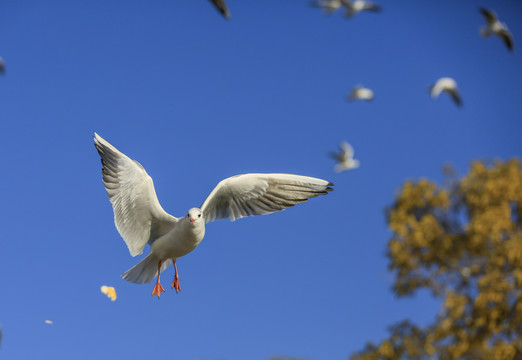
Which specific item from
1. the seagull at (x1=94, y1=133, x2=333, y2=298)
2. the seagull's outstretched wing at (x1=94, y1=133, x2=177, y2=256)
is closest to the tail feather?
the seagull at (x1=94, y1=133, x2=333, y2=298)

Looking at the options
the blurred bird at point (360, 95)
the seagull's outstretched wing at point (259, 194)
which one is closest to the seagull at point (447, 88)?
the blurred bird at point (360, 95)

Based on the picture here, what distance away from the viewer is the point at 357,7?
14.5 metres

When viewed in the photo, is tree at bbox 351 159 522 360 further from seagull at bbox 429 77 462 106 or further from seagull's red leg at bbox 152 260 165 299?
seagull's red leg at bbox 152 260 165 299

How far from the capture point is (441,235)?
17.4 metres

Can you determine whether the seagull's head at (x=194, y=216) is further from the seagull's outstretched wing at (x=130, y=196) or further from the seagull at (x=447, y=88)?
the seagull at (x=447, y=88)

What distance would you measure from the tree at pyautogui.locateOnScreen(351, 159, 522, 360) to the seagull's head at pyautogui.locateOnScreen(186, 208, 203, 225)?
9.74 metres

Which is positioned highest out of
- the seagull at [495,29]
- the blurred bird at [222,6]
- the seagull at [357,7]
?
the seagull at [357,7]

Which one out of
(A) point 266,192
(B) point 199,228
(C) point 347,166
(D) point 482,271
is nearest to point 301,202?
(A) point 266,192

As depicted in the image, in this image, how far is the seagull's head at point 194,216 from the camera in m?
7.12

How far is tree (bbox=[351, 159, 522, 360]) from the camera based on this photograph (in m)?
15.5

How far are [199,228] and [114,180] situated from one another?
1.14 m

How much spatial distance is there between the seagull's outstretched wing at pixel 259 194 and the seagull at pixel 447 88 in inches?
301

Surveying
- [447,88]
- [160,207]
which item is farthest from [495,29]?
[160,207]

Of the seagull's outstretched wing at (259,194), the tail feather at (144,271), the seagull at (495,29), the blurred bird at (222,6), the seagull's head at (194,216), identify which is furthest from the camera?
the seagull at (495,29)
